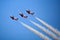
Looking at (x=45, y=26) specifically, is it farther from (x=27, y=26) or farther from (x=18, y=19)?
(x=18, y=19)

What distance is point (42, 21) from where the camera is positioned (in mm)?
7672

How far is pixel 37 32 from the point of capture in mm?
7586

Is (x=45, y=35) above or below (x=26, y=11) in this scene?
below

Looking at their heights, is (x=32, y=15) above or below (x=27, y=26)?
above

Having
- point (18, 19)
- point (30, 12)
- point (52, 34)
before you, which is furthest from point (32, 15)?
point (52, 34)

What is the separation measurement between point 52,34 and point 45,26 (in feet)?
1.91

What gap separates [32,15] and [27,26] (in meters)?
0.60

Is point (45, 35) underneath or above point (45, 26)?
underneath

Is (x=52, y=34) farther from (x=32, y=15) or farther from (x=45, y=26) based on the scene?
(x=32, y=15)

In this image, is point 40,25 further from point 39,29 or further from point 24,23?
point 24,23

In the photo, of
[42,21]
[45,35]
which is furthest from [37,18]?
[45,35]

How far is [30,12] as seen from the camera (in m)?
7.61

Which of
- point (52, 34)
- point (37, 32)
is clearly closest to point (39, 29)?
point (37, 32)

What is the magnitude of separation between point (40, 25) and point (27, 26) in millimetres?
649
